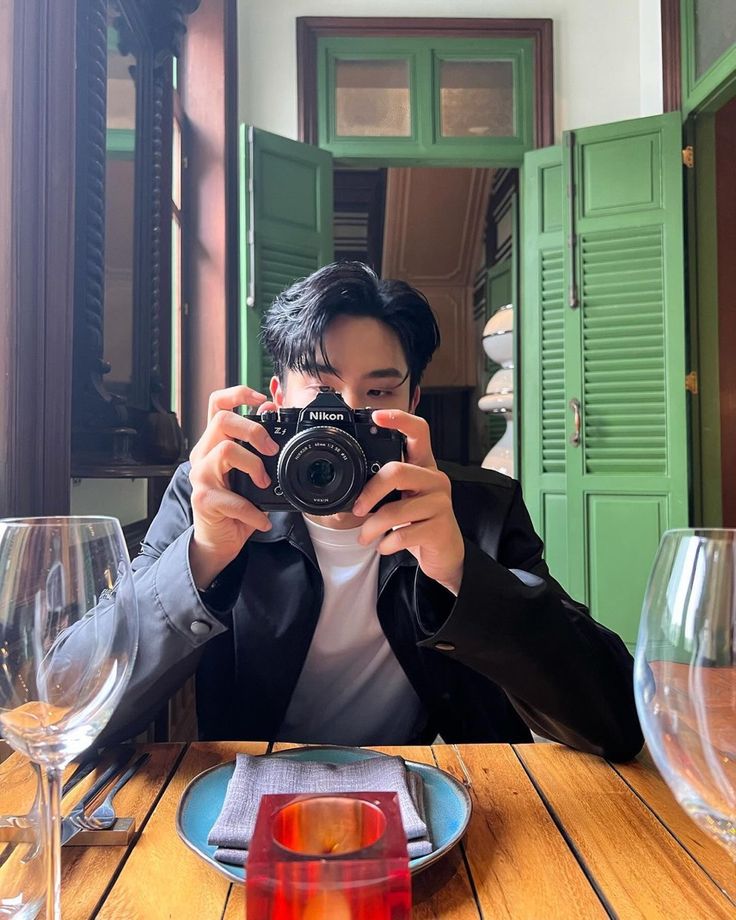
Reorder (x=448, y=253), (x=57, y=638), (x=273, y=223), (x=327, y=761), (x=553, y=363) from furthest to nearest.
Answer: (x=448, y=253) < (x=553, y=363) < (x=273, y=223) < (x=327, y=761) < (x=57, y=638)

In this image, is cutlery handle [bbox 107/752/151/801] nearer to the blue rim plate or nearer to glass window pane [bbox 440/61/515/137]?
the blue rim plate

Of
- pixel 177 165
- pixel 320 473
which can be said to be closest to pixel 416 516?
pixel 320 473

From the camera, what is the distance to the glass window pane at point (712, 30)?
2.37 meters

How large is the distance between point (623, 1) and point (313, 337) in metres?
2.67

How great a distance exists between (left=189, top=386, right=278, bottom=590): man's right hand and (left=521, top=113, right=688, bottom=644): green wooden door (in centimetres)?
214

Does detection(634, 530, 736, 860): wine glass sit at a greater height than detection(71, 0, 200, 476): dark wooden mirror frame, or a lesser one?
lesser

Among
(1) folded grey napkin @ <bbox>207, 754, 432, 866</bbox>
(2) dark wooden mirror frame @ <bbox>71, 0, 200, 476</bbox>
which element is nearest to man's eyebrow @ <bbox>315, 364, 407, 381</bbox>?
(2) dark wooden mirror frame @ <bbox>71, 0, 200, 476</bbox>

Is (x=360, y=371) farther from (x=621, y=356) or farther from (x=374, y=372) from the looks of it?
(x=621, y=356)

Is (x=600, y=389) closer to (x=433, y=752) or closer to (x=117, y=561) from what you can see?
(x=433, y=752)

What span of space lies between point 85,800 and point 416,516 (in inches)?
15.1

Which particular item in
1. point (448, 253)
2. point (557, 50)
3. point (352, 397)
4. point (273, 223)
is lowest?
point (352, 397)

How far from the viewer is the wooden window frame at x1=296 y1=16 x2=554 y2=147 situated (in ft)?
9.26

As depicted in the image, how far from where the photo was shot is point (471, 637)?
0.70 meters

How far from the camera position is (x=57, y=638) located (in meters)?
0.41
